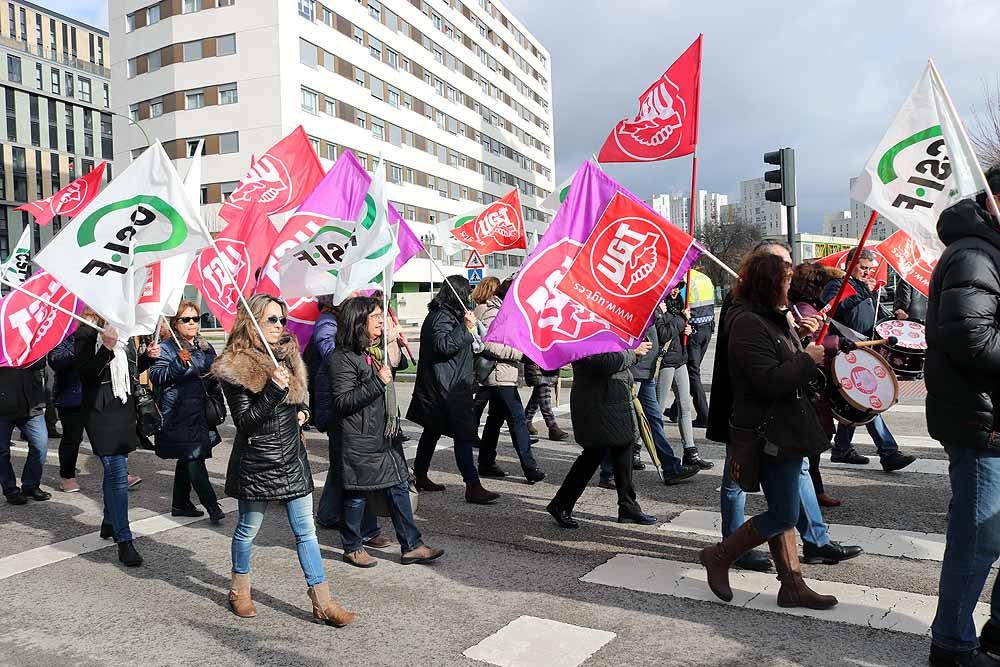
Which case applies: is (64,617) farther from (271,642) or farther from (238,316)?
(238,316)

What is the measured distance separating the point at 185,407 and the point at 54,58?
91.1 metres

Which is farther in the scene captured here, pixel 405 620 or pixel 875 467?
pixel 875 467

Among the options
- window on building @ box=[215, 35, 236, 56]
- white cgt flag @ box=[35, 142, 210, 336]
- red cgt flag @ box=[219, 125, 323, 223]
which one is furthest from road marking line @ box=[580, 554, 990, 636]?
window on building @ box=[215, 35, 236, 56]

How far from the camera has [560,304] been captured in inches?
197

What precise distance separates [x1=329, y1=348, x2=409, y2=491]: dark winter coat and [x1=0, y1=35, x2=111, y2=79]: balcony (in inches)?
3500

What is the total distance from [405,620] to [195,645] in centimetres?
103

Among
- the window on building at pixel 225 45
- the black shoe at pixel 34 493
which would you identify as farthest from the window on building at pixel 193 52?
the black shoe at pixel 34 493

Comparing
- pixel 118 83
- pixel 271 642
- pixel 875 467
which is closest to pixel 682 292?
pixel 875 467

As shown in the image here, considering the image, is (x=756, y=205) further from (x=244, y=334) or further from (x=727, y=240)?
(x=244, y=334)

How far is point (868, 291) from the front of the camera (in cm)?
722

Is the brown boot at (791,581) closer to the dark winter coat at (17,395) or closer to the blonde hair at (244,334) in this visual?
the blonde hair at (244,334)

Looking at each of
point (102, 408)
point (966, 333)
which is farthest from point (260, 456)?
point (966, 333)

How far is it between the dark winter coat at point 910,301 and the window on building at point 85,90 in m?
92.4

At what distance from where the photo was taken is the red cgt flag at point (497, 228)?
1255 cm
